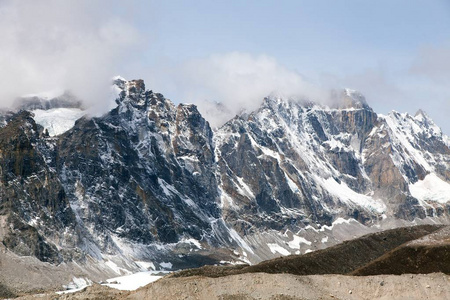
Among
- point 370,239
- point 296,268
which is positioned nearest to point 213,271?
point 296,268

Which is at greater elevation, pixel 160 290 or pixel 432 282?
pixel 160 290

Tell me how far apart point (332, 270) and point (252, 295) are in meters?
67.9

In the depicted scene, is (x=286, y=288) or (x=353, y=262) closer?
(x=286, y=288)

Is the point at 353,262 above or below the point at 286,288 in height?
above

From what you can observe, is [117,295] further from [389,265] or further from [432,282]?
[389,265]

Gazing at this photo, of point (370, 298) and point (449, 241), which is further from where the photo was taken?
point (449, 241)

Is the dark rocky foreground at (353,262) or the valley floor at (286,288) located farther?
the dark rocky foreground at (353,262)

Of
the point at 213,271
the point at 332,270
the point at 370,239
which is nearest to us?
the point at 213,271

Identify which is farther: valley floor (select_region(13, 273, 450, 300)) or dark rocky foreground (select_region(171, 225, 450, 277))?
dark rocky foreground (select_region(171, 225, 450, 277))

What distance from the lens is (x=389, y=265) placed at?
130375mm

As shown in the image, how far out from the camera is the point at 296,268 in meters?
142

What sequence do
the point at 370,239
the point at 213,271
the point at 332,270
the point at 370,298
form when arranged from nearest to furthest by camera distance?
the point at 370,298, the point at 213,271, the point at 332,270, the point at 370,239

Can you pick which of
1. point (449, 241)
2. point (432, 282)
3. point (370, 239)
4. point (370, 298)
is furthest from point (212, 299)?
point (370, 239)

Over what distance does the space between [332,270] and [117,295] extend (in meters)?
68.7
